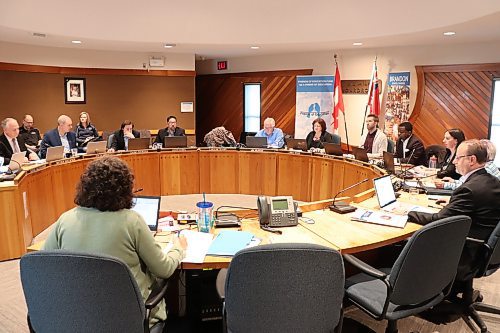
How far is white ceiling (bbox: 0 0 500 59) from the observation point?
5.74 meters

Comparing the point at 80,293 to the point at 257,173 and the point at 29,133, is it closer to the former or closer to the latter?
the point at 257,173

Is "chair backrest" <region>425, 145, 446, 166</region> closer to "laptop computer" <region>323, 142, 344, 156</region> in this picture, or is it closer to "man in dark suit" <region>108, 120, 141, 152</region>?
"laptop computer" <region>323, 142, 344, 156</region>

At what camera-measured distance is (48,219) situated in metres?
4.89

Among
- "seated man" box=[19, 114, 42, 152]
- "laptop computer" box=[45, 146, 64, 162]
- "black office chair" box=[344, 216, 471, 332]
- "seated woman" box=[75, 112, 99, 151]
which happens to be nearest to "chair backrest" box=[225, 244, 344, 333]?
"black office chair" box=[344, 216, 471, 332]

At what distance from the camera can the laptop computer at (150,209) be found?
2619 mm

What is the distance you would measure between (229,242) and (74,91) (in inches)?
Result: 282

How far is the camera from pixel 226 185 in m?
6.71

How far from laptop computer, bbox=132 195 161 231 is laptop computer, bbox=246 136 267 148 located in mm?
4060

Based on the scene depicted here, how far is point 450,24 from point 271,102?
464 centimetres

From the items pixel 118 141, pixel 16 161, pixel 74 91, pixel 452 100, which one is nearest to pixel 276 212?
pixel 16 161

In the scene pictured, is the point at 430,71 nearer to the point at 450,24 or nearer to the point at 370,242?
the point at 450,24

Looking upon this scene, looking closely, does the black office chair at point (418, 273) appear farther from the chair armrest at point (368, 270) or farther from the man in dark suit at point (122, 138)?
the man in dark suit at point (122, 138)

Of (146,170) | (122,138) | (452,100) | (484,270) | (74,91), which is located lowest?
(484,270)

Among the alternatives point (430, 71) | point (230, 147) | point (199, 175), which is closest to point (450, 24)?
point (430, 71)
